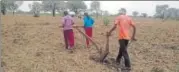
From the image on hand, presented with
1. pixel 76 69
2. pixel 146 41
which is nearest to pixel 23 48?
pixel 76 69

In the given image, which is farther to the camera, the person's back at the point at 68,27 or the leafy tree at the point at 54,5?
the leafy tree at the point at 54,5

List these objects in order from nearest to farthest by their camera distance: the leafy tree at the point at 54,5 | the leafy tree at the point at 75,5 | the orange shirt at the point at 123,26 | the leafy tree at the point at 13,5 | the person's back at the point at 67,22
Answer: the orange shirt at the point at 123,26 < the person's back at the point at 67,22 < the leafy tree at the point at 13,5 < the leafy tree at the point at 54,5 < the leafy tree at the point at 75,5

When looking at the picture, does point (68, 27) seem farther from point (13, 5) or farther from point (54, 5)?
point (54, 5)

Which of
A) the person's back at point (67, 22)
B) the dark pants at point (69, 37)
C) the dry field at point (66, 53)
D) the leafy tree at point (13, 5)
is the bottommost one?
the leafy tree at point (13, 5)

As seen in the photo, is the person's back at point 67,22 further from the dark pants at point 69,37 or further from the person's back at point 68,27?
the dark pants at point 69,37

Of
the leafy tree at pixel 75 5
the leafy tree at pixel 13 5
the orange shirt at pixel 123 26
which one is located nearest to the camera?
the orange shirt at pixel 123 26

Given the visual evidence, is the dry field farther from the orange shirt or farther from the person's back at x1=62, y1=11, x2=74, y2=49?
the orange shirt

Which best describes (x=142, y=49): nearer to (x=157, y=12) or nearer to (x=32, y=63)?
(x=32, y=63)

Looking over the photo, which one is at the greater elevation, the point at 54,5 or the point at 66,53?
the point at 66,53

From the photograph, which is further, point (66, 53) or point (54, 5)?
point (54, 5)

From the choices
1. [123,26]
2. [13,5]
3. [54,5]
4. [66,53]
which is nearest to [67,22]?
[66,53]

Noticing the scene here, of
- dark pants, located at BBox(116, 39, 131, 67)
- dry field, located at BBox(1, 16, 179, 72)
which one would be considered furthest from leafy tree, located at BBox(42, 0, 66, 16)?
dark pants, located at BBox(116, 39, 131, 67)

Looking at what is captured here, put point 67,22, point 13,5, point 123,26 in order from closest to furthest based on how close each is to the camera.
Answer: point 123,26 < point 67,22 < point 13,5

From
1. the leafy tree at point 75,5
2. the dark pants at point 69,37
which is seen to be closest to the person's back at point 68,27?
the dark pants at point 69,37
